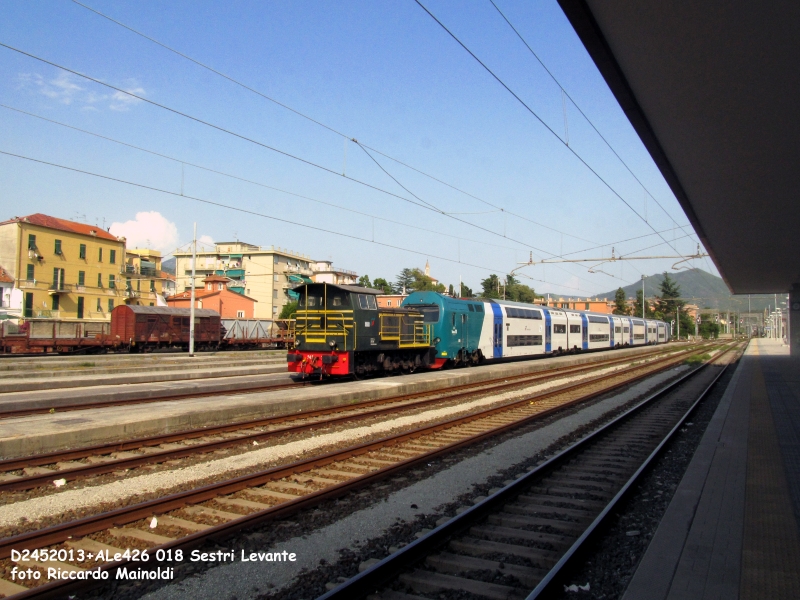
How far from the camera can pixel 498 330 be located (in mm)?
29594

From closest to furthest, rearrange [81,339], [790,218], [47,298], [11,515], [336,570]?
[336,570] → [11,515] → [790,218] → [81,339] → [47,298]

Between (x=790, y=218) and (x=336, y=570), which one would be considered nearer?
(x=336, y=570)

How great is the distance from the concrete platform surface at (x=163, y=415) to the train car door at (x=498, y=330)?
11322 millimetres

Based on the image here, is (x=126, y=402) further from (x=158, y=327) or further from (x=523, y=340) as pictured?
(x=158, y=327)

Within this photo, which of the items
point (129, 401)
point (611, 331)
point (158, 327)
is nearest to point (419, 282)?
point (611, 331)

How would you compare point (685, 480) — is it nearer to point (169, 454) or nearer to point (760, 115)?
point (760, 115)

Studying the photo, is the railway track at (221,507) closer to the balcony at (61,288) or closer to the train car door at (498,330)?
the train car door at (498,330)

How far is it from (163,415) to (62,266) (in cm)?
4964

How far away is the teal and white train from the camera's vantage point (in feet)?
80.1

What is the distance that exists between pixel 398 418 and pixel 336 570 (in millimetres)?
8325

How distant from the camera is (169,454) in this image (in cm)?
907

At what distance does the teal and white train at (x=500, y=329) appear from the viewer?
24.4 meters

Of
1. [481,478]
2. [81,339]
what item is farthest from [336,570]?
[81,339]

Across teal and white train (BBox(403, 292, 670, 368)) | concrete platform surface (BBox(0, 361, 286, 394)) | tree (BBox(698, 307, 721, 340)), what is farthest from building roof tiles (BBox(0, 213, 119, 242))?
tree (BBox(698, 307, 721, 340))
